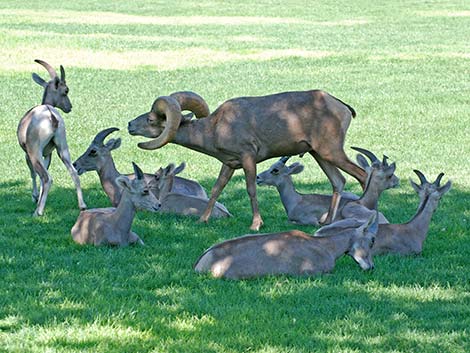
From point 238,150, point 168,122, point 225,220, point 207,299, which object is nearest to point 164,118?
point 168,122

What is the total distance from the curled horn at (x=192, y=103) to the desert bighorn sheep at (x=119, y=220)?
2.71 meters

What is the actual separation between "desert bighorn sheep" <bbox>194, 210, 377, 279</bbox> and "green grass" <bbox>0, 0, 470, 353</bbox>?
0.53ft

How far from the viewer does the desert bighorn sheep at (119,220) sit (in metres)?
12.7

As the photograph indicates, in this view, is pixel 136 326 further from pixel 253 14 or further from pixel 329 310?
pixel 253 14

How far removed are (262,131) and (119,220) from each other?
9.28ft

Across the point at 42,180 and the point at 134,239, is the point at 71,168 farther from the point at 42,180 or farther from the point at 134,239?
the point at 134,239

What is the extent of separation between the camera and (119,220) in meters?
12.8

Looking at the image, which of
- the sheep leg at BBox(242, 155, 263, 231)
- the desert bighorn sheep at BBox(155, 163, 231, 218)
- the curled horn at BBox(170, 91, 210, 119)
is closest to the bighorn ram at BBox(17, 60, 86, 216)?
the desert bighorn sheep at BBox(155, 163, 231, 218)

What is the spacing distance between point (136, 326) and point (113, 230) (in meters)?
3.62

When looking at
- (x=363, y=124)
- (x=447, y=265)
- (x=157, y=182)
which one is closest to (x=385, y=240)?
(x=447, y=265)

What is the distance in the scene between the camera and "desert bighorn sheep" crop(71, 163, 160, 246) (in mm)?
12703

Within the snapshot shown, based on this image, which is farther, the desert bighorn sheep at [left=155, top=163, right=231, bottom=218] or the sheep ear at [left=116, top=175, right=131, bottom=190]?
the desert bighorn sheep at [left=155, top=163, right=231, bottom=218]

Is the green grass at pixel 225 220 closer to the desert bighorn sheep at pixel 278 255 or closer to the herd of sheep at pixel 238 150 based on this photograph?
the desert bighorn sheep at pixel 278 255

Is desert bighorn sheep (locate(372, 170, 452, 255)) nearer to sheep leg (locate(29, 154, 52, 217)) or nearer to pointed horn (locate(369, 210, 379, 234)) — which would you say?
pointed horn (locate(369, 210, 379, 234))
